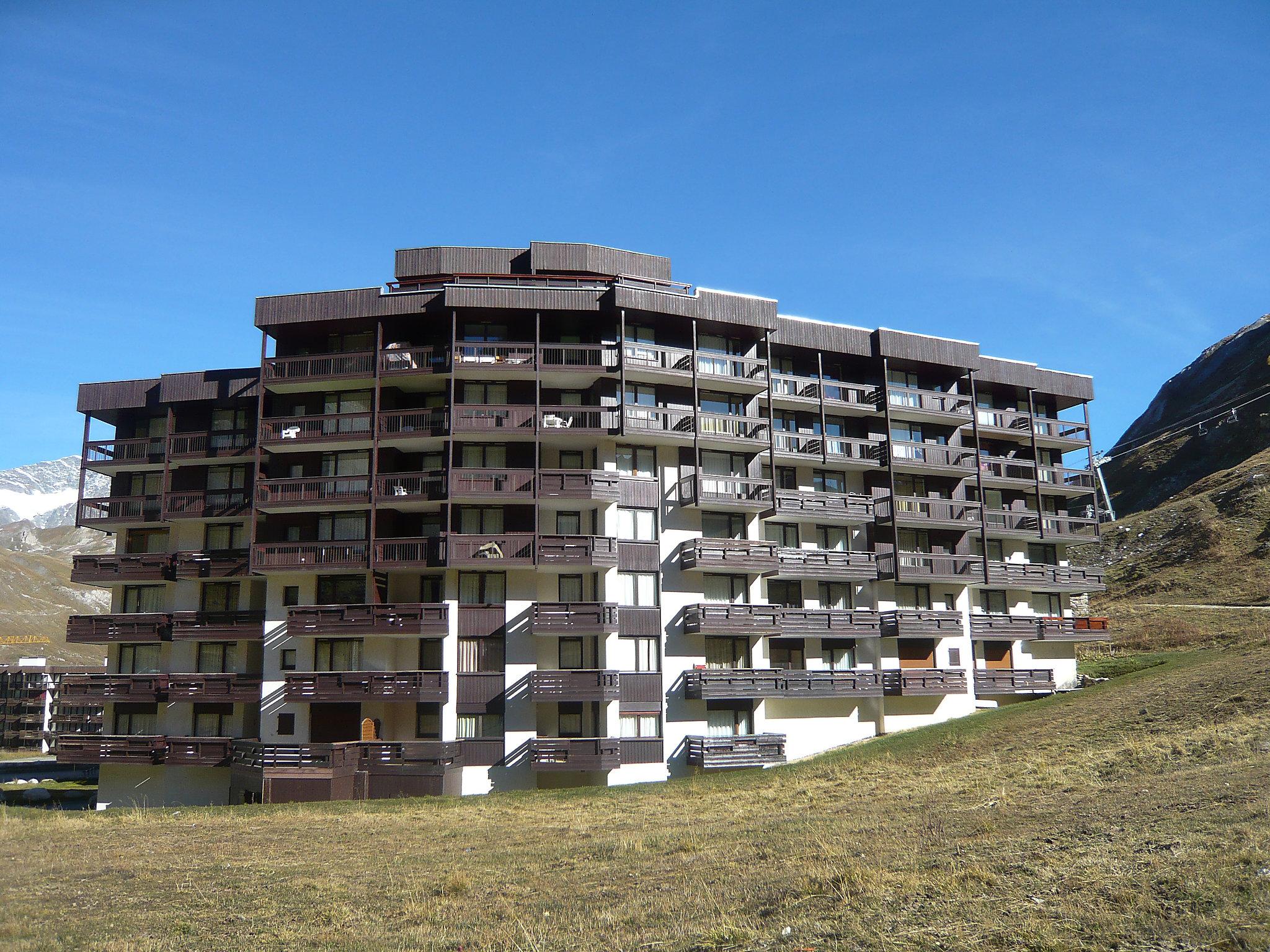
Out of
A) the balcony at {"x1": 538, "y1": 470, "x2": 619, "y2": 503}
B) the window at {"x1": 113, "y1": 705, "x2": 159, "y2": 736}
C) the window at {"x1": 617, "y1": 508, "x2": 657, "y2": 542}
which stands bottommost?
the window at {"x1": 113, "y1": 705, "x2": 159, "y2": 736}

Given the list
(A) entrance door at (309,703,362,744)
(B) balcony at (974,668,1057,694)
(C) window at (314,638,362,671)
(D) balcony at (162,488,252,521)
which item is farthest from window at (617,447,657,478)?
(B) balcony at (974,668,1057,694)

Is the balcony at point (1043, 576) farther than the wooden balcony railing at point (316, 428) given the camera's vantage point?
Yes

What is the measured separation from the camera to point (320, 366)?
173 feet

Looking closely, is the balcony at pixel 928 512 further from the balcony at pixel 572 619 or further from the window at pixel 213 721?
the window at pixel 213 721

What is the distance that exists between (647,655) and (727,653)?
476cm

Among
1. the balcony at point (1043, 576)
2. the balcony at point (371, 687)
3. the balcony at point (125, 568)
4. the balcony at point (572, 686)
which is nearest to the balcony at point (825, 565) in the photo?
the balcony at point (1043, 576)

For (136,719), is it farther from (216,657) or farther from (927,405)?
(927,405)

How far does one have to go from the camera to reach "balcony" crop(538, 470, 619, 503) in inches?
1953

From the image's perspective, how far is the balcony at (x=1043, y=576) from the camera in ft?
207

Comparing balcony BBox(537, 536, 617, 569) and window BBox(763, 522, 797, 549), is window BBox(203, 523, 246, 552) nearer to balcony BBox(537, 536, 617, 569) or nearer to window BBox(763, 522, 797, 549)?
balcony BBox(537, 536, 617, 569)

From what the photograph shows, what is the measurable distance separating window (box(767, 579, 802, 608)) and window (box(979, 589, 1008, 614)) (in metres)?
14.6

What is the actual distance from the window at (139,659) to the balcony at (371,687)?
508 inches

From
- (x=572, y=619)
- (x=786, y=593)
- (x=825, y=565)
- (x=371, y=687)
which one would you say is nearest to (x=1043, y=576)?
(x=825, y=565)

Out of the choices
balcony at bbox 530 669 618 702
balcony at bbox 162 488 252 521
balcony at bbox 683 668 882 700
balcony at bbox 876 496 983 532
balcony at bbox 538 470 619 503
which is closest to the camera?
balcony at bbox 530 669 618 702
